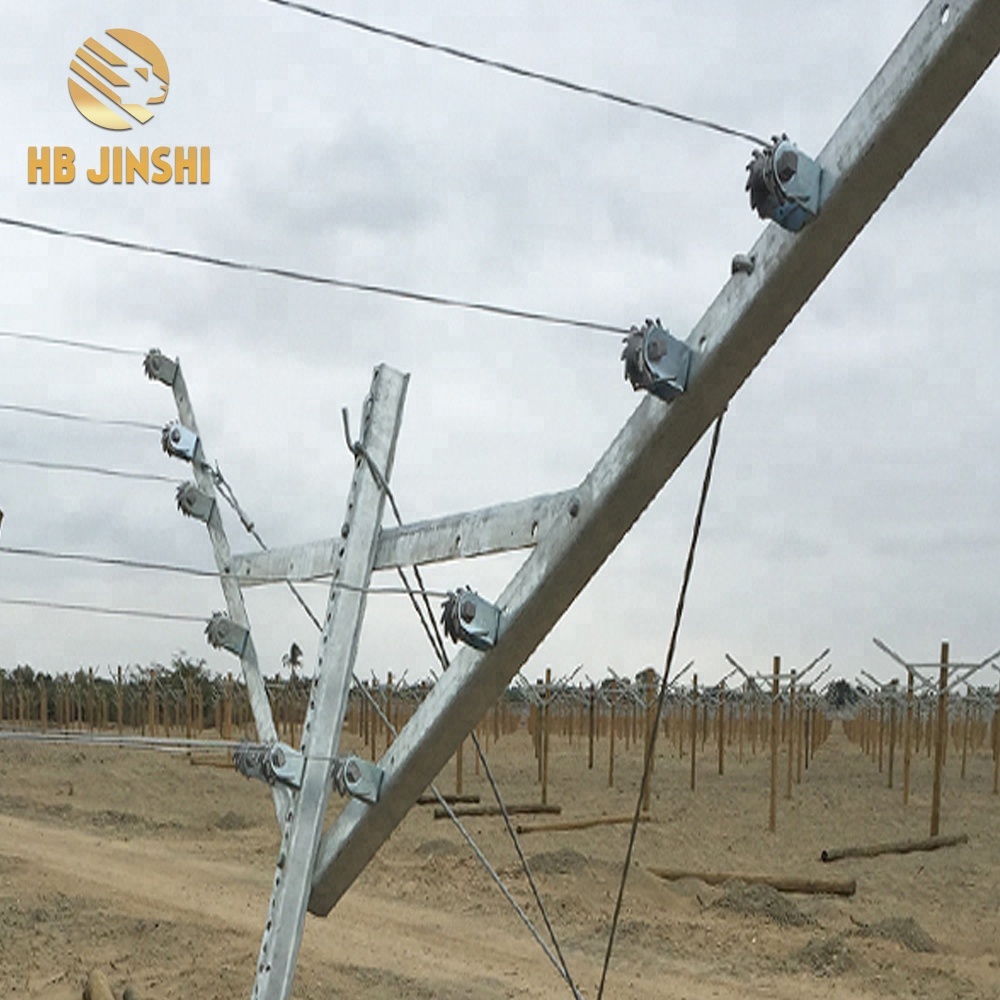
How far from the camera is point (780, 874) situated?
1591 cm

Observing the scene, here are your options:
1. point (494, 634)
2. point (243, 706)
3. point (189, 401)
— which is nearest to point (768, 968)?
point (189, 401)

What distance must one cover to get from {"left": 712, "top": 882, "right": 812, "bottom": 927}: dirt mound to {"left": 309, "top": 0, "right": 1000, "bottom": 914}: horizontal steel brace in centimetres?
993

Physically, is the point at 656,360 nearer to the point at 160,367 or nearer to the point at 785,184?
the point at 785,184

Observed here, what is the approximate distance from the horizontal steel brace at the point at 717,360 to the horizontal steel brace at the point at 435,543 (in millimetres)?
89

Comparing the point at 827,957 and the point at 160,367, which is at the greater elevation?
the point at 160,367

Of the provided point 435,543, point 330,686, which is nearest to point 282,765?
point 330,686

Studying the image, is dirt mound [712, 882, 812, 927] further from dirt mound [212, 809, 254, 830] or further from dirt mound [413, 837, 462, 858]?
dirt mound [212, 809, 254, 830]

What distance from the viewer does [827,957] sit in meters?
10.6

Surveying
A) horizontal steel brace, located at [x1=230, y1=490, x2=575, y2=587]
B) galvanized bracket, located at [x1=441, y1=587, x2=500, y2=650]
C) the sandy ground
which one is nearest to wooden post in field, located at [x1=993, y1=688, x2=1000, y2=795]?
the sandy ground

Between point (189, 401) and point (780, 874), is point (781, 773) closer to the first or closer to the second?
point (780, 874)

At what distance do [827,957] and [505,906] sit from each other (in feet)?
12.6

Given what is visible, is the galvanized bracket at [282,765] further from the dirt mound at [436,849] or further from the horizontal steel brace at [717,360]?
the dirt mound at [436,849]

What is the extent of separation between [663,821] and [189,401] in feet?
54.9

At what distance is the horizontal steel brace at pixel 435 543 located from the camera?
3004mm
